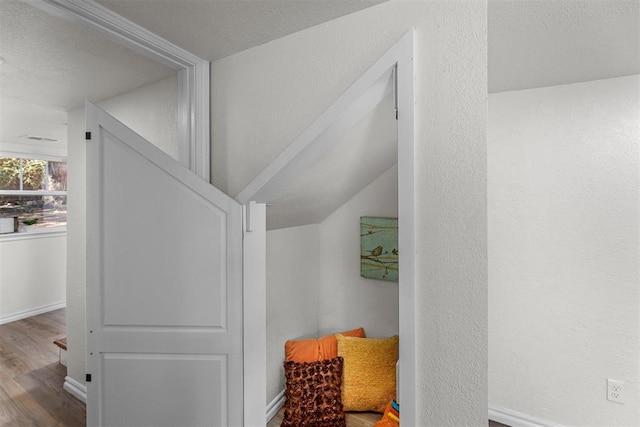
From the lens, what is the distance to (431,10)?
105cm

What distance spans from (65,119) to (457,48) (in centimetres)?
317

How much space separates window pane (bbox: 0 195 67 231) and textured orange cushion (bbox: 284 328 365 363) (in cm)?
399

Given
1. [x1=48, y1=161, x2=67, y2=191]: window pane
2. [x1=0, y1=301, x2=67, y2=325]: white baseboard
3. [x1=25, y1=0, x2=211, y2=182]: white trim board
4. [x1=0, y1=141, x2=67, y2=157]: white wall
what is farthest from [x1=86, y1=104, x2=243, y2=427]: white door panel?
[x1=48, y1=161, x2=67, y2=191]: window pane

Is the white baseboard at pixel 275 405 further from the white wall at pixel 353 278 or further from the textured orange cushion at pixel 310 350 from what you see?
the white wall at pixel 353 278

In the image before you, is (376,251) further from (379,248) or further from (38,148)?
(38,148)

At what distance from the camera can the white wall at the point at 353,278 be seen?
2.54 meters

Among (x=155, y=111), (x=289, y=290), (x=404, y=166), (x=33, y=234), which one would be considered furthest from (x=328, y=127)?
(x=33, y=234)

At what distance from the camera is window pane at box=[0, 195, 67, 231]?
433 centimetres

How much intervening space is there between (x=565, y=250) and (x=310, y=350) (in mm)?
1640

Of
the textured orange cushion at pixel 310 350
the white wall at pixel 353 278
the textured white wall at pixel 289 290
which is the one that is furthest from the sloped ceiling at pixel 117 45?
the textured orange cushion at pixel 310 350

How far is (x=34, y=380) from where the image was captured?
2.82m

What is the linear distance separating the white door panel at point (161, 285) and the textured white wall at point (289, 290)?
0.72 metres

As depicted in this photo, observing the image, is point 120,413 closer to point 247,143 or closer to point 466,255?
point 247,143

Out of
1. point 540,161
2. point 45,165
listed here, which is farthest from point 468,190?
point 45,165
